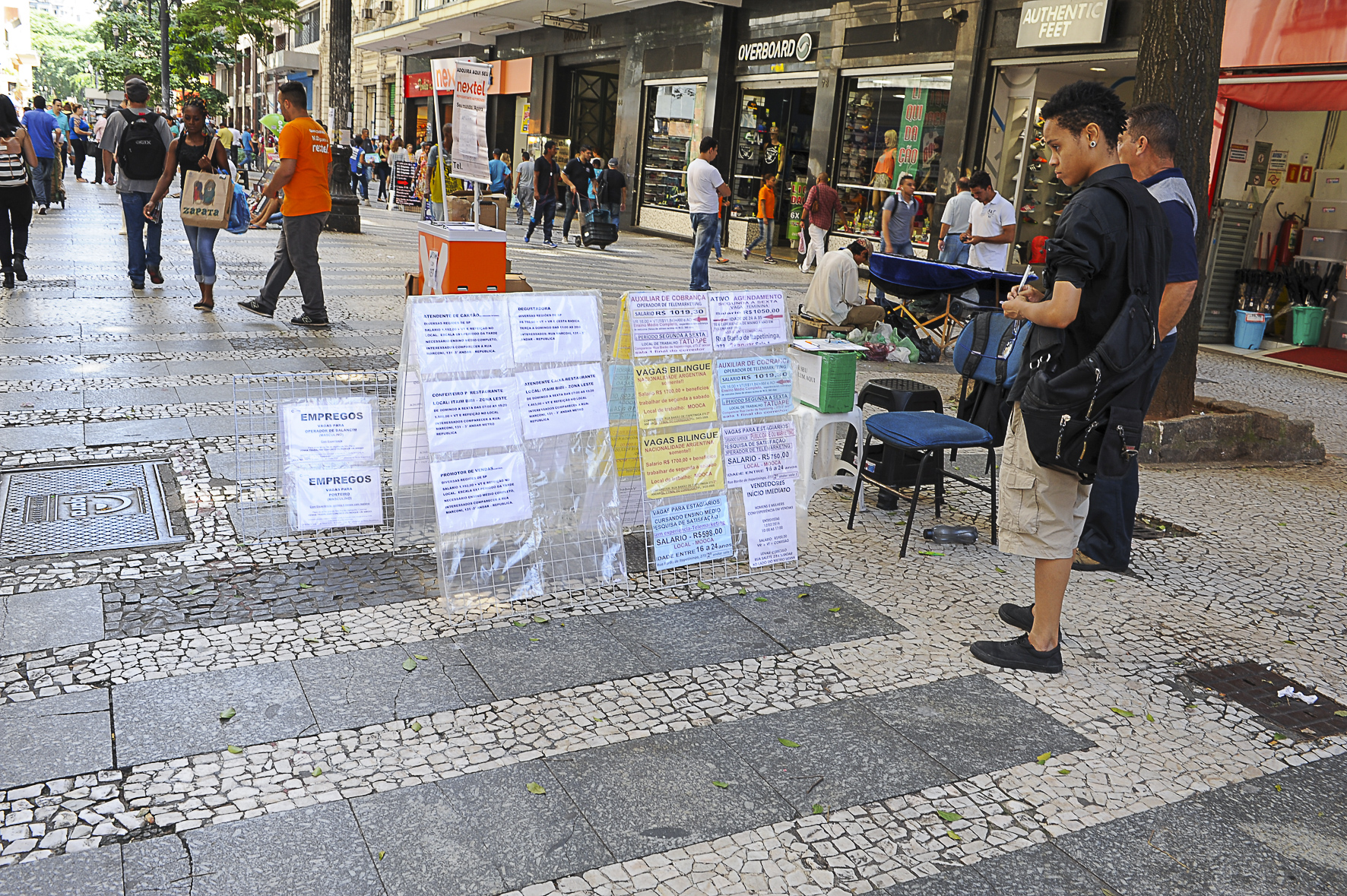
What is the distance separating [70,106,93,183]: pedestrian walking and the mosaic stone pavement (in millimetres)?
24960

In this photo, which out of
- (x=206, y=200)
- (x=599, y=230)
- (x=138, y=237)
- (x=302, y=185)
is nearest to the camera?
(x=302, y=185)

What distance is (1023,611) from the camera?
4238mm

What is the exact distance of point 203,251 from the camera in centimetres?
928

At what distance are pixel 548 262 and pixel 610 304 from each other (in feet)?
15.4

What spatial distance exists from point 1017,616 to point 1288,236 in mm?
11457

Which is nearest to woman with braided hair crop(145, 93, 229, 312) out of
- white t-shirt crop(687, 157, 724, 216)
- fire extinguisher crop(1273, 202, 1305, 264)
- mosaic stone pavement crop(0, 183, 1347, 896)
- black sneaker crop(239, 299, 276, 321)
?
black sneaker crop(239, 299, 276, 321)

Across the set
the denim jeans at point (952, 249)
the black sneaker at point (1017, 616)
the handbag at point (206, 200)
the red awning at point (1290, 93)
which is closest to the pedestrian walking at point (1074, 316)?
the black sneaker at point (1017, 616)

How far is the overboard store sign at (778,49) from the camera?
1886cm

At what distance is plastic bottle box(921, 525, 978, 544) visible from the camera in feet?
17.1

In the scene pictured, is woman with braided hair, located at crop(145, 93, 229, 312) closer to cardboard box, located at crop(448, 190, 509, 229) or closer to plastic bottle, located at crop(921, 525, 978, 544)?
cardboard box, located at crop(448, 190, 509, 229)

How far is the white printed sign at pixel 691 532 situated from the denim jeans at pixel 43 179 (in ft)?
52.8

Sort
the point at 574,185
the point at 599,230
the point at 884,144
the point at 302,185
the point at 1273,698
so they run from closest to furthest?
the point at 1273,698 → the point at 302,185 → the point at 884,144 → the point at 599,230 → the point at 574,185

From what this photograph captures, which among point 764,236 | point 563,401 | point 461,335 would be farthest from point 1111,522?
point 764,236

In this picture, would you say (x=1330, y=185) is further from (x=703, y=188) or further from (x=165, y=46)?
(x=165, y=46)
